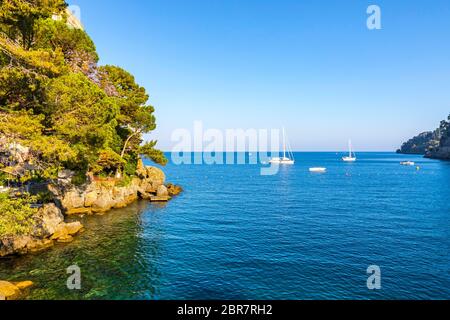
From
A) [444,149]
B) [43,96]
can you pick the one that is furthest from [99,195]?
[444,149]

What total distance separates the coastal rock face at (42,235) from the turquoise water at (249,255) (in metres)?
1.44

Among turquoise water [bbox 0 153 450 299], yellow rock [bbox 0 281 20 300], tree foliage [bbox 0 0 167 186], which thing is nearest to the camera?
yellow rock [bbox 0 281 20 300]

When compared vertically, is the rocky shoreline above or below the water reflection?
above

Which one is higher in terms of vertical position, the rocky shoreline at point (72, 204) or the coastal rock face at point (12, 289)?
the rocky shoreline at point (72, 204)

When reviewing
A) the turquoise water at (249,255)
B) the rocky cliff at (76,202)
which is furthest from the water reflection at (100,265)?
the rocky cliff at (76,202)

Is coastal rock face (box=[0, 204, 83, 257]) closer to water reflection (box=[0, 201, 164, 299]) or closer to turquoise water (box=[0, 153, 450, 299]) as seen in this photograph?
water reflection (box=[0, 201, 164, 299])

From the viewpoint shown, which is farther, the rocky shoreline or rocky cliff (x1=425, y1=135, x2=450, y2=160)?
rocky cliff (x1=425, y1=135, x2=450, y2=160)

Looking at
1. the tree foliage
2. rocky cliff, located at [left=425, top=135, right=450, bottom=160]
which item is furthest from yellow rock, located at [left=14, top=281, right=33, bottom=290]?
rocky cliff, located at [left=425, top=135, right=450, bottom=160]

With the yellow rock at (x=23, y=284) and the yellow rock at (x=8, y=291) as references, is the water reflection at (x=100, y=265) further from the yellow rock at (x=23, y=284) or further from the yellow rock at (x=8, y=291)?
the yellow rock at (x=8, y=291)

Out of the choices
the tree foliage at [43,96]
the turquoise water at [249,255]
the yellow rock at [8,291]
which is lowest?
the turquoise water at [249,255]

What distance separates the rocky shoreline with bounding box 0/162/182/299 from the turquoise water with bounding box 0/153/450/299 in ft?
5.00

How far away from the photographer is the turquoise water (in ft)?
55.8

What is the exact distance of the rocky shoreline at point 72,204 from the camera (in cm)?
2155
